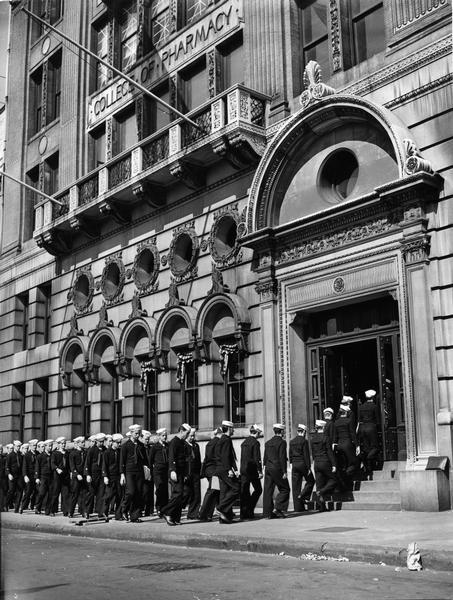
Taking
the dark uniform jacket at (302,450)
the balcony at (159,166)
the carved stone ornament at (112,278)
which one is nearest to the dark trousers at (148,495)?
the dark uniform jacket at (302,450)

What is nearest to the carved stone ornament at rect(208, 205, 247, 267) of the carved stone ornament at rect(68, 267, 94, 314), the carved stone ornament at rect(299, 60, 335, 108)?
the carved stone ornament at rect(299, 60, 335, 108)

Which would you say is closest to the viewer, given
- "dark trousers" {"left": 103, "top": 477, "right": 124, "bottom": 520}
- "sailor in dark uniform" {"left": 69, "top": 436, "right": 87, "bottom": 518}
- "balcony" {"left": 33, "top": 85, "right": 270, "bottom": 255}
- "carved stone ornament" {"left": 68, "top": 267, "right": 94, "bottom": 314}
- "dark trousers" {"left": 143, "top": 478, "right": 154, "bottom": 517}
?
"dark trousers" {"left": 143, "top": 478, "right": 154, "bottom": 517}

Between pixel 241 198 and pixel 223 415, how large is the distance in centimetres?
613

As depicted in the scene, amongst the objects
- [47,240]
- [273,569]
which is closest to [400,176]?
[273,569]

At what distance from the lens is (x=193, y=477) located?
16812 mm

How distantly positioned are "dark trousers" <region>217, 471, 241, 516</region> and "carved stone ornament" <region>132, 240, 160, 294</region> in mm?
9979

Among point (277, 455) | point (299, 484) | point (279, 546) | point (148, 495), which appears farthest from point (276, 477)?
point (279, 546)

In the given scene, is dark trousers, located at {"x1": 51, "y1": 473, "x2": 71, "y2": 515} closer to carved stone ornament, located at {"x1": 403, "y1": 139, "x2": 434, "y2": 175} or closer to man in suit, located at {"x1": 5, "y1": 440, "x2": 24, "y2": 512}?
man in suit, located at {"x1": 5, "y1": 440, "x2": 24, "y2": 512}

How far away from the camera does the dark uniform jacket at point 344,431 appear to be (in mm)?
16453

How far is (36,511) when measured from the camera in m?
23.5

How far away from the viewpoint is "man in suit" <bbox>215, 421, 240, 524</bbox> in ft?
50.5

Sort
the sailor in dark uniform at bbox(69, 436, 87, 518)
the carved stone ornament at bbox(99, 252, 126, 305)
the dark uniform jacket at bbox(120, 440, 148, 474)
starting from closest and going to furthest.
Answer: the dark uniform jacket at bbox(120, 440, 148, 474)
the sailor in dark uniform at bbox(69, 436, 87, 518)
the carved stone ornament at bbox(99, 252, 126, 305)

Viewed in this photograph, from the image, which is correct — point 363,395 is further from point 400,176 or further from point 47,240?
point 47,240

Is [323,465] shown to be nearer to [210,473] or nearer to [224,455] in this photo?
[224,455]
